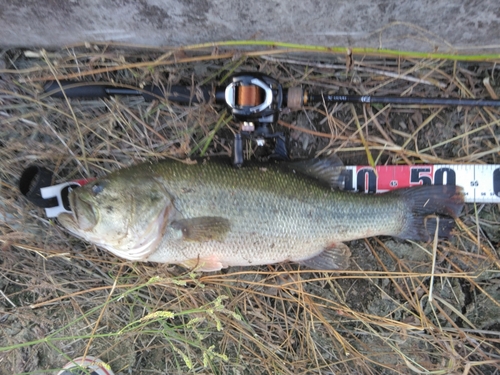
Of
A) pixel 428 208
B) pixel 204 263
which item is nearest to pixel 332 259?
pixel 428 208

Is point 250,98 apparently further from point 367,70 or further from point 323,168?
point 367,70

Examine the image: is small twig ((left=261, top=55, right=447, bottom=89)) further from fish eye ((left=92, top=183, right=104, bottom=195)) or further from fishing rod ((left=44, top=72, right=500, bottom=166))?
fish eye ((left=92, top=183, right=104, bottom=195))

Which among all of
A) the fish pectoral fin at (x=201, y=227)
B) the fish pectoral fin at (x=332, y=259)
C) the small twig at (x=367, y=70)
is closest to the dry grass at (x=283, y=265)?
the small twig at (x=367, y=70)

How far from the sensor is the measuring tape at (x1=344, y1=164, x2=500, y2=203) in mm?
2701

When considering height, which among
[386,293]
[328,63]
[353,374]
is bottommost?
[353,374]

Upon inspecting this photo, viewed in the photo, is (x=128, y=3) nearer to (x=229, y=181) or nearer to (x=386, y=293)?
(x=229, y=181)

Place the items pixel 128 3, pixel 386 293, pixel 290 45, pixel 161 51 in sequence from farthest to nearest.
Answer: pixel 386 293 → pixel 161 51 → pixel 290 45 → pixel 128 3

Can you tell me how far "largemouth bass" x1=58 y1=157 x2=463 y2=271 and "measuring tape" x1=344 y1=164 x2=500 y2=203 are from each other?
5.8 inches

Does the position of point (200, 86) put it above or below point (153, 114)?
above

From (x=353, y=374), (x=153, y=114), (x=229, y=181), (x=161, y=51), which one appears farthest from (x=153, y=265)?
(x=353, y=374)

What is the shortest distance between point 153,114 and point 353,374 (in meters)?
2.61

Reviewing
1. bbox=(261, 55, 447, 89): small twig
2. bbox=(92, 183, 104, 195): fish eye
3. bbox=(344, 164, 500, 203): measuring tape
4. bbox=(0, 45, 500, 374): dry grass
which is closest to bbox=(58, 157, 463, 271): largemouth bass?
bbox=(92, 183, 104, 195): fish eye

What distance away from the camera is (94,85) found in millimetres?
2682

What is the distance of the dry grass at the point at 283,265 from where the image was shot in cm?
271
